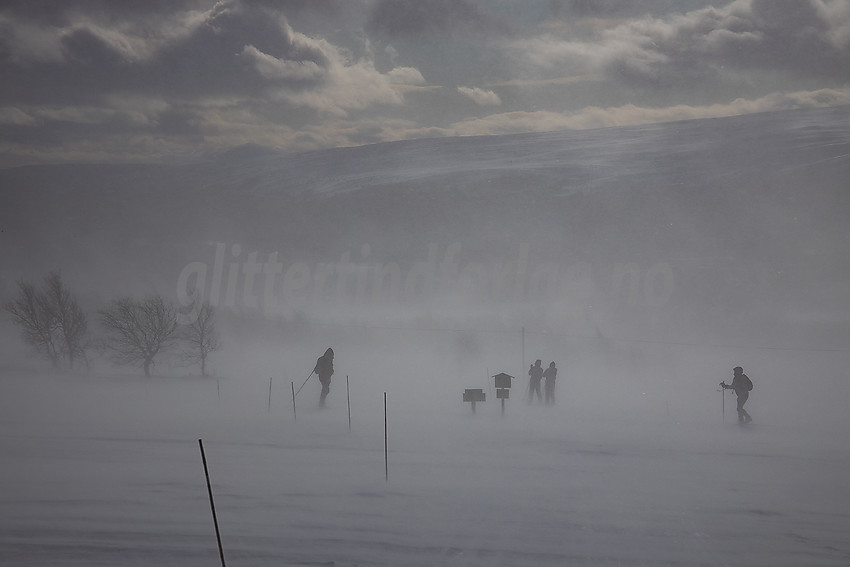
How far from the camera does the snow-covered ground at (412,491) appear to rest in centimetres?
1082

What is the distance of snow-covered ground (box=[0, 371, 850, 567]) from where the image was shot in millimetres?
10820

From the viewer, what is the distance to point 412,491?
43.9ft

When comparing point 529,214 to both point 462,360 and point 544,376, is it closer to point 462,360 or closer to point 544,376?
point 462,360

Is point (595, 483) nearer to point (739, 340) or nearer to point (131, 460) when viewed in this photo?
point (131, 460)

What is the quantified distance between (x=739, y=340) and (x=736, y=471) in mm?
93702

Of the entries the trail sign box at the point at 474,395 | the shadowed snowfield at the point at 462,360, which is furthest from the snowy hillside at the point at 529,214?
the trail sign box at the point at 474,395

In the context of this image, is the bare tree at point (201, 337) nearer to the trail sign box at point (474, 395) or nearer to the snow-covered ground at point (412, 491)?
the snow-covered ground at point (412, 491)

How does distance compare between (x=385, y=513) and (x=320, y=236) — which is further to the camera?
(x=320, y=236)

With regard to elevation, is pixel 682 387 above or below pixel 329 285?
below

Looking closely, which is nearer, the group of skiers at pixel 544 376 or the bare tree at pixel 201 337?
the group of skiers at pixel 544 376

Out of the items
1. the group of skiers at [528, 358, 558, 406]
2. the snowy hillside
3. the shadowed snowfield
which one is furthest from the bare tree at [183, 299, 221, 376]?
the snowy hillside

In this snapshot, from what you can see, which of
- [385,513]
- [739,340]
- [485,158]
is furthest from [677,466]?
[485,158]

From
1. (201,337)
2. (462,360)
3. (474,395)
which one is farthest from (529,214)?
(474,395)

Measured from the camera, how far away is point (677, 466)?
16.5 m
